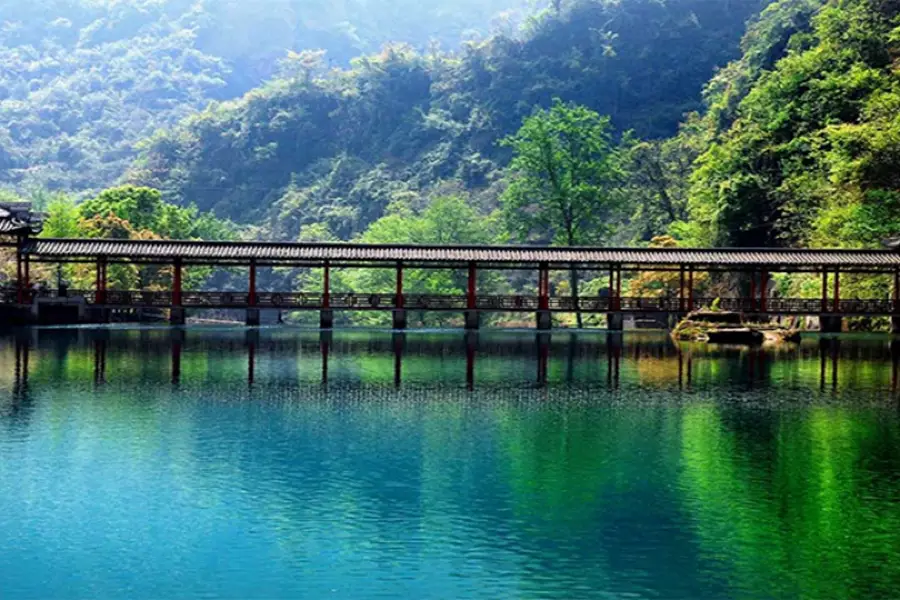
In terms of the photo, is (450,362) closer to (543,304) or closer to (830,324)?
(543,304)

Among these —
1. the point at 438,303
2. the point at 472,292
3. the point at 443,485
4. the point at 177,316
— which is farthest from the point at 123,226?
the point at 443,485

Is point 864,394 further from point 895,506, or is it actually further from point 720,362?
point 895,506

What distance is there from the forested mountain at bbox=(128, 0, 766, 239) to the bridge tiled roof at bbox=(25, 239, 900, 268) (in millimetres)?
54600

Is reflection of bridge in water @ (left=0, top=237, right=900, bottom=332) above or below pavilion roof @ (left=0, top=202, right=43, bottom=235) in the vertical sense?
below

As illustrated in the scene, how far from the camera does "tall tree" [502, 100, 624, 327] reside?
79000 mm

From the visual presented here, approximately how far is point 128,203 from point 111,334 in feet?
107

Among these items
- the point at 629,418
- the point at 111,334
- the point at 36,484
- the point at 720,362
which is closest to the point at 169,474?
the point at 36,484

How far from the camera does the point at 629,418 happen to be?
82.5ft

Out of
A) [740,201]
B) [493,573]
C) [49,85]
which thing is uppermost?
[49,85]

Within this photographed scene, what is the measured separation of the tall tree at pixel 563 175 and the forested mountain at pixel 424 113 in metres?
28.3

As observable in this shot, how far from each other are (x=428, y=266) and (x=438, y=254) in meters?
1.16

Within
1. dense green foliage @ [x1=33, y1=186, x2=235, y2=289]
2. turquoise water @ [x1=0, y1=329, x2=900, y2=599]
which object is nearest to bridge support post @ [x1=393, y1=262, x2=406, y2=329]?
dense green foliage @ [x1=33, y1=186, x2=235, y2=289]

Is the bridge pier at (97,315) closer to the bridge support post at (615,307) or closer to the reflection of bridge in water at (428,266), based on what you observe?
the reflection of bridge in water at (428,266)

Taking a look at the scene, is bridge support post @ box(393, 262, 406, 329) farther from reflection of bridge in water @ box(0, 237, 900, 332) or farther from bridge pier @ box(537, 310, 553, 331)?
bridge pier @ box(537, 310, 553, 331)
